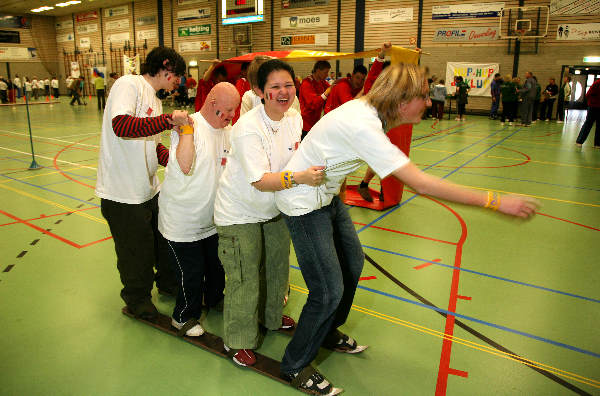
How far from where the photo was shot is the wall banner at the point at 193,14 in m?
24.6

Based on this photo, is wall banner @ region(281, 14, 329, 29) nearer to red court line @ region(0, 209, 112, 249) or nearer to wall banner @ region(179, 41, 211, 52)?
wall banner @ region(179, 41, 211, 52)

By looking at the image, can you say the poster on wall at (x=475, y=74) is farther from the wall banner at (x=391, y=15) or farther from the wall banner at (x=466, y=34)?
the wall banner at (x=391, y=15)

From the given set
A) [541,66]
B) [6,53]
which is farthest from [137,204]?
[6,53]

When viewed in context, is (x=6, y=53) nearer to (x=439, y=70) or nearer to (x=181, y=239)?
(x=439, y=70)

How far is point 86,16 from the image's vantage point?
102 ft

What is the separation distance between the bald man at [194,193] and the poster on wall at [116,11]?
3111 cm

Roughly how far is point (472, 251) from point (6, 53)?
123ft

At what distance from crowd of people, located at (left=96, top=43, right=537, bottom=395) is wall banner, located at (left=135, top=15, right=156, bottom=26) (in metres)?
28.2

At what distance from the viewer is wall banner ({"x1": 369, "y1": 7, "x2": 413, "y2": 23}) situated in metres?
19.1

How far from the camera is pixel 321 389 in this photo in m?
2.18

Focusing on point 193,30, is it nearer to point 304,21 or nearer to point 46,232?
point 304,21

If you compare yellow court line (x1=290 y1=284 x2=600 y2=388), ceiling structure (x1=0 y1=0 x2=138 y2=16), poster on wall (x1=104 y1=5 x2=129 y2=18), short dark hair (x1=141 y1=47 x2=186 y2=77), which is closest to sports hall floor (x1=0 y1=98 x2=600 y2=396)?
yellow court line (x1=290 y1=284 x2=600 y2=388)

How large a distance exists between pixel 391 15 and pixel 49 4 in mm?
24252

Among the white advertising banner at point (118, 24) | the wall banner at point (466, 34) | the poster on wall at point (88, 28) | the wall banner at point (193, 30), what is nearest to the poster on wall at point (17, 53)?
the poster on wall at point (88, 28)
